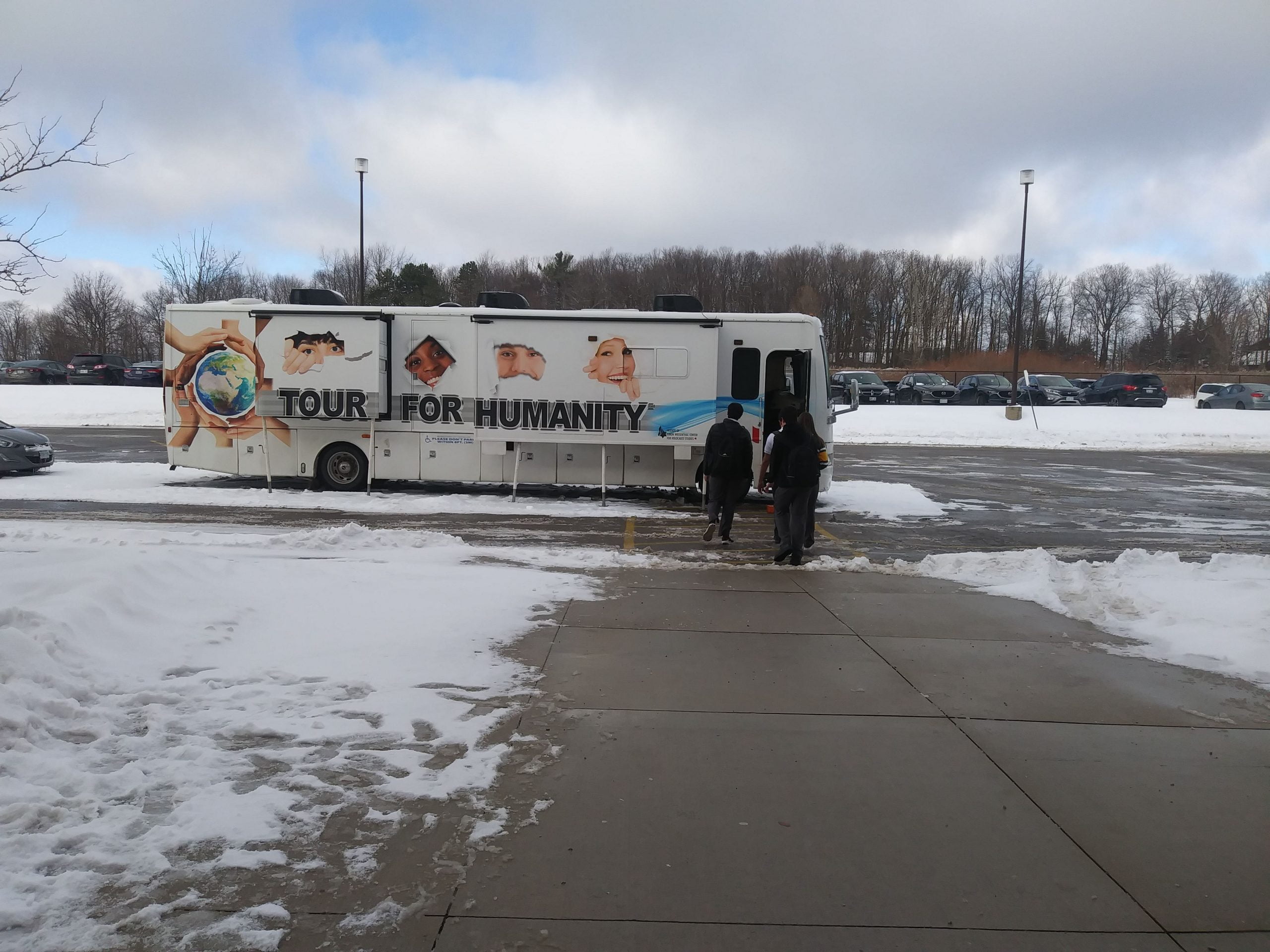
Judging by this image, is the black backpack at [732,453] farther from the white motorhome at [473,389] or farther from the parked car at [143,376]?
Result: the parked car at [143,376]

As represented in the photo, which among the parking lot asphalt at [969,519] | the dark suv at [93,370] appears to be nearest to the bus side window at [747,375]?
the parking lot asphalt at [969,519]

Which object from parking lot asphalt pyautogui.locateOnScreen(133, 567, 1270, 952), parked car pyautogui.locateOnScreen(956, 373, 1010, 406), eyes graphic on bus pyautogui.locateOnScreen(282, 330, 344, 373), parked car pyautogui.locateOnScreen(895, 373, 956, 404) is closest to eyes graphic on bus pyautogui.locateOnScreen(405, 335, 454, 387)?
eyes graphic on bus pyautogui.locateOnScreen(282, 330, 344, 373)

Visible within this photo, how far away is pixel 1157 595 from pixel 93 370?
4742cm

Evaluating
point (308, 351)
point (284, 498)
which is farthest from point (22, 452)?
point (308, 351)

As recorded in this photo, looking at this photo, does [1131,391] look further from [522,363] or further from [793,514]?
[793,514]

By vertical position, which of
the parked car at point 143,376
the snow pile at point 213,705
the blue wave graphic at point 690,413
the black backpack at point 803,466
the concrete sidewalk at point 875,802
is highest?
the parked car at point 143,376

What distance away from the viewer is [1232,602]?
297 inches

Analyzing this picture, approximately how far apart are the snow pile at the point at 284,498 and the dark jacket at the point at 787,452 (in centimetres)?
402

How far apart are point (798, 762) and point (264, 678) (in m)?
3.22

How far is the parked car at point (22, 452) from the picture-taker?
1645 cm

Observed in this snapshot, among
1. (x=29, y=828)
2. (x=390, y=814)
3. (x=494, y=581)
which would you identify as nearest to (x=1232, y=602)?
(x=494, y=581)

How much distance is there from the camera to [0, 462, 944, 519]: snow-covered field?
546 inches

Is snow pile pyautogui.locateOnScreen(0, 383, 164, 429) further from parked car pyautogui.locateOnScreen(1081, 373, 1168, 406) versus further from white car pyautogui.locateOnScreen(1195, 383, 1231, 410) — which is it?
white car pyautogui.locateOnScreen(1195, 383, 1231, 410)

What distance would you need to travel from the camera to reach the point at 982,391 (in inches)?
1743
